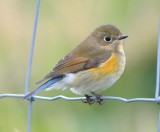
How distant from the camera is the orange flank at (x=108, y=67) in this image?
5133 mm

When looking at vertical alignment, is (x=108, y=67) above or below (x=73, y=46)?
below

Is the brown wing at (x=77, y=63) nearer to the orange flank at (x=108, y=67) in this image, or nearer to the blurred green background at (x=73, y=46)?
the orange flank at (x=108, y=67)

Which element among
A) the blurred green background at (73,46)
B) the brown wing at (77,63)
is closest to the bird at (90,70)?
the brown wing at (77,63)

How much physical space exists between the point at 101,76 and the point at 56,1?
2.11 meters

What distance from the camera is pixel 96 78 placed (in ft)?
16.8

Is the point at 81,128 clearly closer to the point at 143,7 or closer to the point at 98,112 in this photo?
the point at 98,112

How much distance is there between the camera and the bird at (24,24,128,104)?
511cm

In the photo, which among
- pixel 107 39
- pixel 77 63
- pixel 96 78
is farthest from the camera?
pixel 107 39

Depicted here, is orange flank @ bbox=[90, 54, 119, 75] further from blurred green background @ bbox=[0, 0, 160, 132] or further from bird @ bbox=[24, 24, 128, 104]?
blurred green background @ bbox=[0, 0, 160, 132]

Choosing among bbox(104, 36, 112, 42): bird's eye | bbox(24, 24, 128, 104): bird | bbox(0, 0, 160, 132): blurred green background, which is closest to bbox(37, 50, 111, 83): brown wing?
bbox(24, 24, 128, 104): bird

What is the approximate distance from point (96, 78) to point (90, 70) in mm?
90

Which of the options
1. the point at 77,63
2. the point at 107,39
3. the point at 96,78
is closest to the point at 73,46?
the point at 107,39

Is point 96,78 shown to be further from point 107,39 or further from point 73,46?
point 73,46

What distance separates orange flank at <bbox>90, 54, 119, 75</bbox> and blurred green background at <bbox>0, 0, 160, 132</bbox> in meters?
0.87
